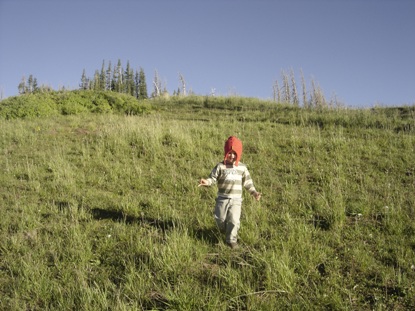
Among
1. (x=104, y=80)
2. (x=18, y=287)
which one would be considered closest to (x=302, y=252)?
(x=18, y=287)

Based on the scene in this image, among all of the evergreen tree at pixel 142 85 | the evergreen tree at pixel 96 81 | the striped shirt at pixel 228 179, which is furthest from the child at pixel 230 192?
the evergreen tree at pixel 142 85

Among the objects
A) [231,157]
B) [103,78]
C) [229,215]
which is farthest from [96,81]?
[229,215]

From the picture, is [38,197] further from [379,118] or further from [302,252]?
[379,118]

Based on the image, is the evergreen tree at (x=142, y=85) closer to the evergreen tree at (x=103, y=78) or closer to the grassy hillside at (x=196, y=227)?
the evergreen tree at (x=103, y=78)

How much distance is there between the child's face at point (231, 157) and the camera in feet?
13.8

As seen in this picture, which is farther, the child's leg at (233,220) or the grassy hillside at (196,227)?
the child's leg at (233,220)

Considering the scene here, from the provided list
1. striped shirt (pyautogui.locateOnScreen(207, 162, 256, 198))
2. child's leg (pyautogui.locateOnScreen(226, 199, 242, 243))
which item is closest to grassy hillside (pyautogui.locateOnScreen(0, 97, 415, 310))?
child's leg (pyautogui.locateOnScreen(226, 199, 242, 243))

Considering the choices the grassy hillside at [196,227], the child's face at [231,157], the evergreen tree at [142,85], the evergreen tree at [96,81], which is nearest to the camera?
the grassy hillside at [196,227]

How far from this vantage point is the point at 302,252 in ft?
12.3

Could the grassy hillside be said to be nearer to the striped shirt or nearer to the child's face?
the striped shirt

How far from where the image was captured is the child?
4074 millimetres

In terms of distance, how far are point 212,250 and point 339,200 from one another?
2604 millimetres

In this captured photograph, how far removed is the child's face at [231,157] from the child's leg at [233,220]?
0.55 metres

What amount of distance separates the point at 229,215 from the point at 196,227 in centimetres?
88
